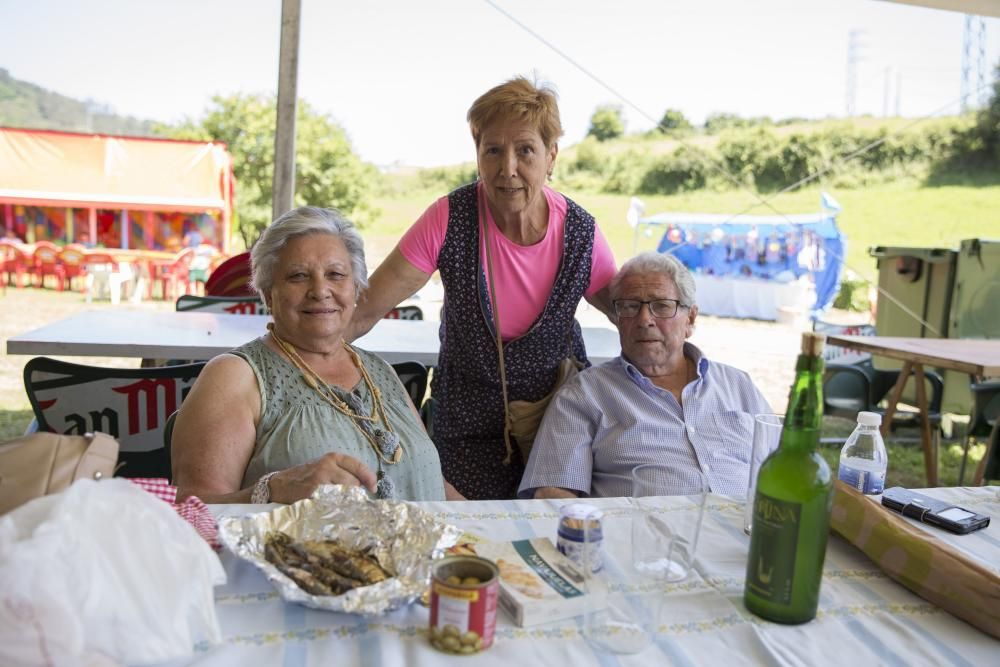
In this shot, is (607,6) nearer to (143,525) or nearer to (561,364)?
(561,364)

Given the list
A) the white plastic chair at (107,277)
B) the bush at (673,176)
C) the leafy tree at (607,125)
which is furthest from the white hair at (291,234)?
the leafy tree at (607,125)

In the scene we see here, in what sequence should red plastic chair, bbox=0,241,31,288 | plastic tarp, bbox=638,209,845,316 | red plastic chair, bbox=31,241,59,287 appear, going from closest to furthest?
1. red plastic chair, bbox=31,241,59,287
2. red plastic chair, bbox=0,241,31,288
3. plastic tarp, bbox=638,209,845,316

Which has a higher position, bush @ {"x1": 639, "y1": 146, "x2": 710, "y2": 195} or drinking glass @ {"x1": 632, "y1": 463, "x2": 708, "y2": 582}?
bush @ {"x1": 639, "y1": 146, "x2": 710, "y2": 195}

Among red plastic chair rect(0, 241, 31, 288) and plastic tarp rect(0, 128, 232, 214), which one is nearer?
red plastic chair rect(0, 241, 31, 288)

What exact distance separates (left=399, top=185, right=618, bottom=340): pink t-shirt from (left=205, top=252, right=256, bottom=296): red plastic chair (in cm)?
288

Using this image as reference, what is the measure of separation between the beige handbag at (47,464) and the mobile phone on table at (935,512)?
1.50m

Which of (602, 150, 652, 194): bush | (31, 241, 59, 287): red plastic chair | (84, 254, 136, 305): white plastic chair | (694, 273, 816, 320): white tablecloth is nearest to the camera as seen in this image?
(84, 254, 136, 305): white plastic chair

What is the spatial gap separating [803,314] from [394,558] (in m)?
12.9

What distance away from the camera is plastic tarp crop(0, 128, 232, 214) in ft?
43.2

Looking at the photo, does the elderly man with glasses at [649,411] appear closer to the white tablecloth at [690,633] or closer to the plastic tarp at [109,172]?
the white tablecloth at [690,633]

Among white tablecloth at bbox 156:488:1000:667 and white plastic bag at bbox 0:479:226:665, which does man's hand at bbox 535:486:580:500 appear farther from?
white plastic bag at bbox 0:479:226:665

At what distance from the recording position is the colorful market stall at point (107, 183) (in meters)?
13.2

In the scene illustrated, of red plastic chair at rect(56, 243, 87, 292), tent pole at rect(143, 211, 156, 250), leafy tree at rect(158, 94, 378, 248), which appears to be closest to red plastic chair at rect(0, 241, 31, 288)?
red plastic chair at rect(56, 243, 87, 292)

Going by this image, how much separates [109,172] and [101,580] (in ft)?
47.5
